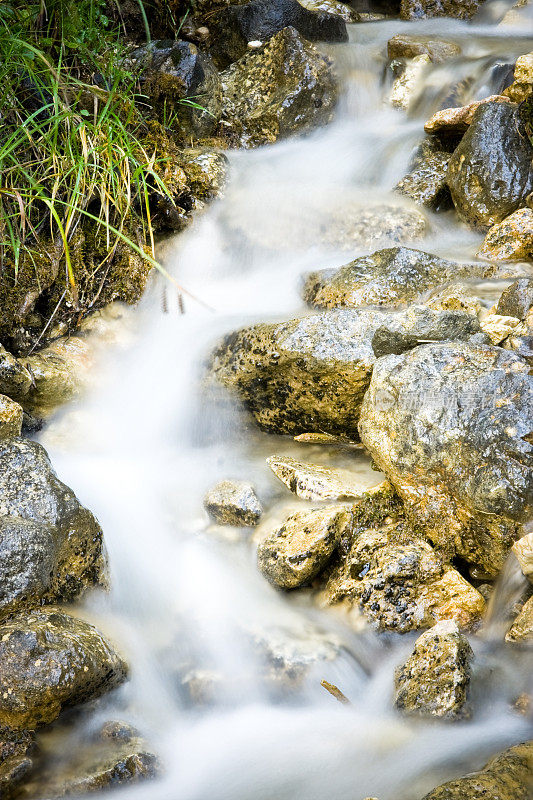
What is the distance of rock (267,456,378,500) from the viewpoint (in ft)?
11.3

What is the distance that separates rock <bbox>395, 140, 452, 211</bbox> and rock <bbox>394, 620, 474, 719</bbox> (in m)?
3.99

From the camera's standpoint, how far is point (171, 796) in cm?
228

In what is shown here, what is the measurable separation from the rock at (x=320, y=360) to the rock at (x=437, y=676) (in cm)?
146

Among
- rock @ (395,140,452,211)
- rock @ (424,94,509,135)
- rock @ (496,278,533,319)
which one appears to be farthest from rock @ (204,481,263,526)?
rock @ (424,94,509,135)

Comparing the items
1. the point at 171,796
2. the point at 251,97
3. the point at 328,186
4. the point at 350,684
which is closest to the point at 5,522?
the point at 171,796

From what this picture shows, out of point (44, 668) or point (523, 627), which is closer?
point (44, 668)

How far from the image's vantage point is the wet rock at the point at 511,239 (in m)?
4.91

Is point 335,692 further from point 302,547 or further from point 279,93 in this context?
point 279,93

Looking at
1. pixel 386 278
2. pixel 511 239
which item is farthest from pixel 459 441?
pixel 511 239

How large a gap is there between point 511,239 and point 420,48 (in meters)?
3.28

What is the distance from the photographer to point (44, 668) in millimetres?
2385

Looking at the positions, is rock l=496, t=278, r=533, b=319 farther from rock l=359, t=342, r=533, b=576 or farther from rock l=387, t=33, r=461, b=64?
rock l=387, t=33, r=461, b=64

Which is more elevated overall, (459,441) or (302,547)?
(459,441)

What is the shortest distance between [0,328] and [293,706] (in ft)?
9.06
